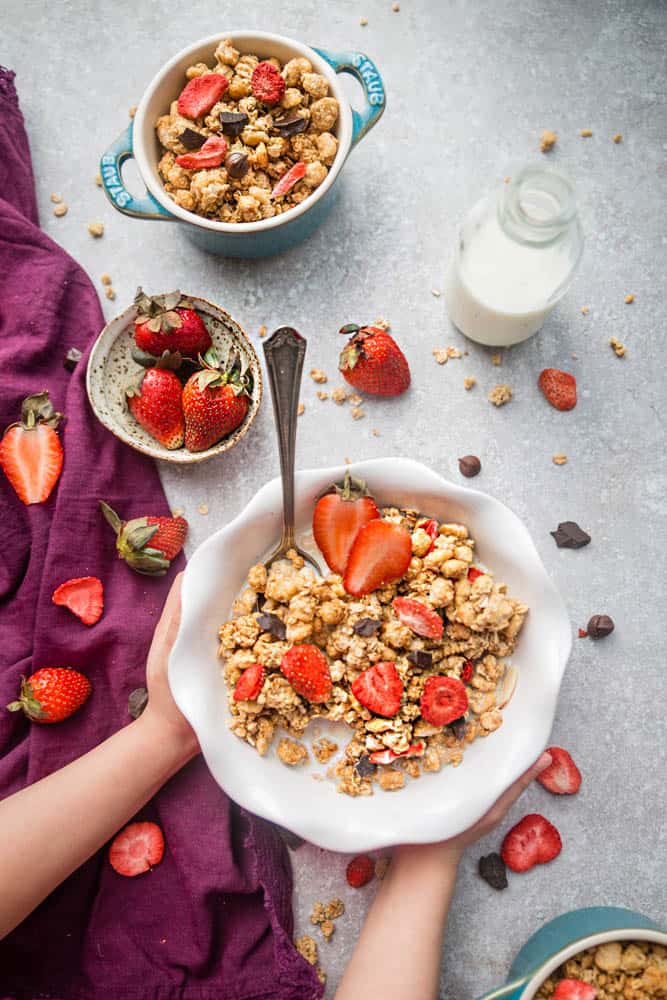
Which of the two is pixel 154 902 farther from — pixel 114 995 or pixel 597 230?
pixel 597 230

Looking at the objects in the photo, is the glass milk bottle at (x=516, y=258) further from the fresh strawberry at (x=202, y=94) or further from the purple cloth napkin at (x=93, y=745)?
the purple cloth napkin at (x=93, y=745)

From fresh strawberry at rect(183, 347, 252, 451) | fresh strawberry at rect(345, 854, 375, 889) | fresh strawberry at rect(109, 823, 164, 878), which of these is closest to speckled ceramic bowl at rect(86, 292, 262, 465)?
fresh strawberry at rect(183, 347, 252, 451)

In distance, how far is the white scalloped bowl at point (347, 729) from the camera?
1006 millimetres

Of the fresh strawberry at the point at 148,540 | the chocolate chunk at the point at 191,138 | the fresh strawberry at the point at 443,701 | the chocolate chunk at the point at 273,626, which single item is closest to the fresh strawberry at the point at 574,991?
the fresh strawberry at the point at 443,701

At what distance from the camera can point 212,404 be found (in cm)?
120

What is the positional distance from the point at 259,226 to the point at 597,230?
62cm

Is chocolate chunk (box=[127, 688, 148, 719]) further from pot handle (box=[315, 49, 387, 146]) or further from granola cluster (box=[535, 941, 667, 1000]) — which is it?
pot handle (box=[315, 49, 387, 146])

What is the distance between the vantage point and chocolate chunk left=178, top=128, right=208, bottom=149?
3.85 feet

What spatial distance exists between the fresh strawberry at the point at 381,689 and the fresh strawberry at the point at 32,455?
61cm

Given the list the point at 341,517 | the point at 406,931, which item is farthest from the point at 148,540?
the point at 406,931

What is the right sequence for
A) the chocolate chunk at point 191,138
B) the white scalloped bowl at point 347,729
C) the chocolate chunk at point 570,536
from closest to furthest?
the white scalloped bowl at point 347,729, the chocolate chunk at point 191,138, the chocolate chunk at point 570,536

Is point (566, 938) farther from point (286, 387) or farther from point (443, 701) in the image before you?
point (286, 387)

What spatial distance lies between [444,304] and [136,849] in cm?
105

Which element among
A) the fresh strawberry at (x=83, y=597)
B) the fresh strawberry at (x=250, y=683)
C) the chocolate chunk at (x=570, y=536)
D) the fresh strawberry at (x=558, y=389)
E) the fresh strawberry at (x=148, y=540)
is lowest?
the fresh strawberry at (x=83, y=597)
